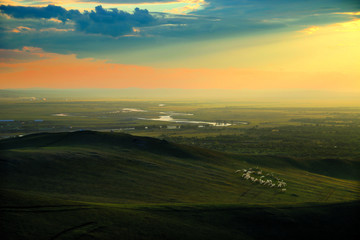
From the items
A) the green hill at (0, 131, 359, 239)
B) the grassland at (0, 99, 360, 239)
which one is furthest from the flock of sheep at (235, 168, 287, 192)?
the grassland at (0, 99, 360, 239)

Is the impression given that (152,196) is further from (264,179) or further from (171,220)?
(264,179)

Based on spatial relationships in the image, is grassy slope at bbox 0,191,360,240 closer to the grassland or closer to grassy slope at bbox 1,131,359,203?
the grassland

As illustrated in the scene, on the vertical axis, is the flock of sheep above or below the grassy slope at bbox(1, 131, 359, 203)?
below

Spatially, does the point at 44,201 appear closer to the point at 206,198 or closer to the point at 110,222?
the point at 110,222

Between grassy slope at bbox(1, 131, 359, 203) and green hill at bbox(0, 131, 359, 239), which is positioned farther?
grassy slope at bbox(1, 131, 359, 203)

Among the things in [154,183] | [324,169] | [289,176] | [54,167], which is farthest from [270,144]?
[54,167]

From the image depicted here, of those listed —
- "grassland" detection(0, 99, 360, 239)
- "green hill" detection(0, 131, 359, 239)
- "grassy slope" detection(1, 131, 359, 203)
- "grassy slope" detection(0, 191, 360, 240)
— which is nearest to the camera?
"grassy slope" detection(0, 191, 360, 240)

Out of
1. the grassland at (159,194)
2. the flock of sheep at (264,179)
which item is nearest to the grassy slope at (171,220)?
the grassland at (159,194)
